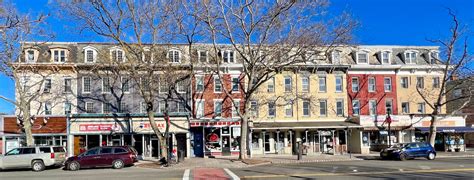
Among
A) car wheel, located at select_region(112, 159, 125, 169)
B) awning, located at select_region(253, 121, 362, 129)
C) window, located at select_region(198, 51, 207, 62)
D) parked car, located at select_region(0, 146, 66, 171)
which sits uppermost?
window, located at select_region(198, 51, 207, 62)

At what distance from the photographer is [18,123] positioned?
118ft

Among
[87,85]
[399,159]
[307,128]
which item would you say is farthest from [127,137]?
[399,159]

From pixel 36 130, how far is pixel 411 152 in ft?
97.1

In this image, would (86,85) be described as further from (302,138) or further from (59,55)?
(302,138)

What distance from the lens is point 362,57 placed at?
4359cm

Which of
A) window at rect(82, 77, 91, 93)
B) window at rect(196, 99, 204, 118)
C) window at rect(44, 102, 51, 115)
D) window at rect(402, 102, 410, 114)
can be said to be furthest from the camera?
window at rect(402, 102, 410, 114)

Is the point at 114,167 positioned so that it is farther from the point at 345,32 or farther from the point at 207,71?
the point at 345,32

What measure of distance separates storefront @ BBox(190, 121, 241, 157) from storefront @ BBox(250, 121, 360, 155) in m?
2.10

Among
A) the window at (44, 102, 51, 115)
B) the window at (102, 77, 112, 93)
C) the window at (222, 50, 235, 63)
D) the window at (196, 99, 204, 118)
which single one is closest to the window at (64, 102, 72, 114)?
the window at (44, 102, 51, 115)

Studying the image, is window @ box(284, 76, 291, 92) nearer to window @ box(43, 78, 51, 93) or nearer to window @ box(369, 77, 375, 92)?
window @ box(369, 77, 375, 92)

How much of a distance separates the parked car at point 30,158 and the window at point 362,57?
2952cm

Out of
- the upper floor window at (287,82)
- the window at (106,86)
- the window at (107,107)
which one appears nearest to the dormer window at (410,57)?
the upper floor window at (287,82)

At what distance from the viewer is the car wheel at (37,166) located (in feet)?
87.9

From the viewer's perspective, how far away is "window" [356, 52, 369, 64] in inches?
1710
